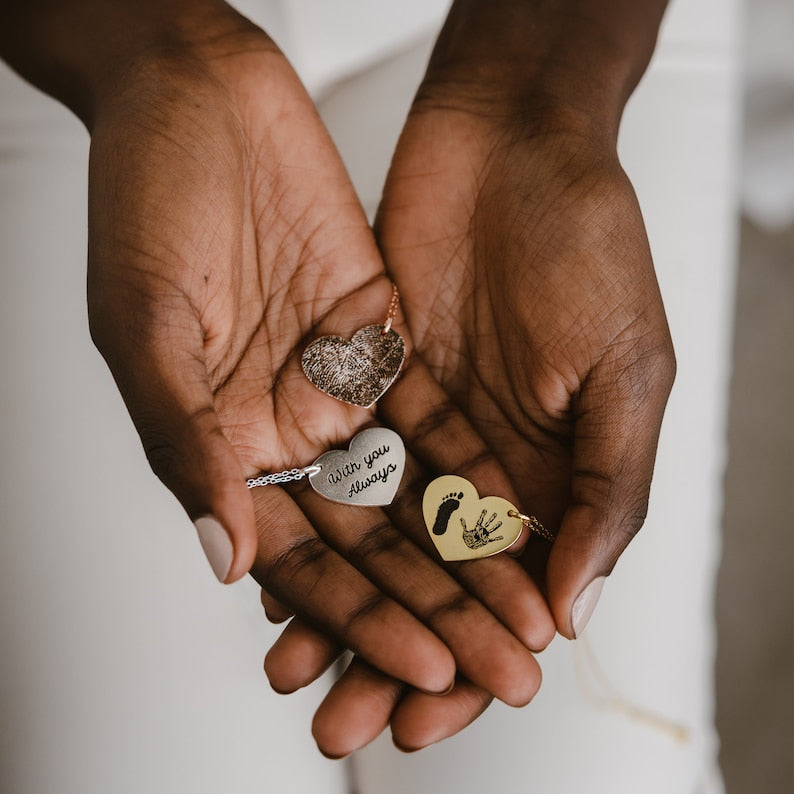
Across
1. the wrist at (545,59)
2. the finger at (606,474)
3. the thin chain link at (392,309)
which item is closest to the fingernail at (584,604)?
the finger at (606,474)

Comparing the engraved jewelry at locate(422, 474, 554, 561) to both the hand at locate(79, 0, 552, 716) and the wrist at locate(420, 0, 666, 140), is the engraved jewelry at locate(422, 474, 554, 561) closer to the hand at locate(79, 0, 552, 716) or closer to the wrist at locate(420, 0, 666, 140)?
the hand at locate(79, 0, 552, 716)

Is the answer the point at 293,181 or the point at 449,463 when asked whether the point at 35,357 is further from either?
the point at 449,463

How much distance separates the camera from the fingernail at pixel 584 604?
0.98m

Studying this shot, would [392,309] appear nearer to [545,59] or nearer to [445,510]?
[445,510]

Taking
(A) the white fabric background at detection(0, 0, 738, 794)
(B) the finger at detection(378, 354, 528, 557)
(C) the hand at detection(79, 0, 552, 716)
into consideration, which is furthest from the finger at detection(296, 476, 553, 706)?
(A) the white fabric background at detection(0, 0, 738, 794)

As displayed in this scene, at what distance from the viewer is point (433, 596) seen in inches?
39.6

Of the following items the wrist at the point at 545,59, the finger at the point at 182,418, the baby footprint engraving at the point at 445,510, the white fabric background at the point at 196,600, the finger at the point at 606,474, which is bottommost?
the white fabric background at the point at 196,600

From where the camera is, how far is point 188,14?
143 cm

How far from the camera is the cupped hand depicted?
41.0 inches

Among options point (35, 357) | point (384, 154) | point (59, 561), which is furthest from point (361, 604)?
point (384, 154)

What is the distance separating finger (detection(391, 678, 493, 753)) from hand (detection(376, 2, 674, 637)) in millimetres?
146

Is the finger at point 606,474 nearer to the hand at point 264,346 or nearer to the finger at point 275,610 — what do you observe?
the hand at point 264,346

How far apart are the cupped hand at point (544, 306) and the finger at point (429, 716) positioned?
0.15m

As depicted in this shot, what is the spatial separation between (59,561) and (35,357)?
0.37m
